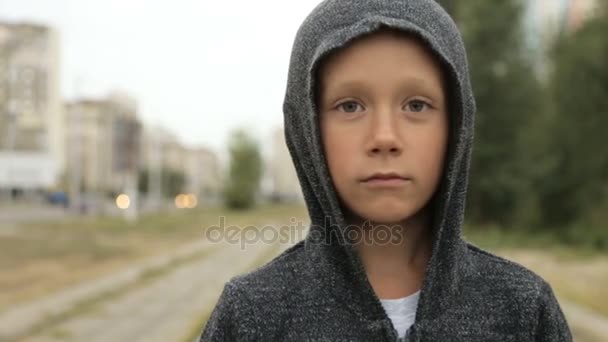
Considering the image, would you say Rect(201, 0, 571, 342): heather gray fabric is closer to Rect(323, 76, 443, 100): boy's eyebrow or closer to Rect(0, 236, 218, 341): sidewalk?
Rect(323, 76, 443, 100): boy's eyebrow

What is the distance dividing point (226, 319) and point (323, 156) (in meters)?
0.30

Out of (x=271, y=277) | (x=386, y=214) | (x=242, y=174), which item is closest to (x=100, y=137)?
(x=242, y=174)

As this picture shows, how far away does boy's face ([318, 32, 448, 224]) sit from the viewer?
1.14 metres

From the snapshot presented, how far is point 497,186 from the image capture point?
21.4 metres

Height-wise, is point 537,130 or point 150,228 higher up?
point 537,130

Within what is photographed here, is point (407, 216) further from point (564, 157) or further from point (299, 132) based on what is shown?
point (564, 157)

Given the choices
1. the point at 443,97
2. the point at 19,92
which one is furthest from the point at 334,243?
the point at 19,92


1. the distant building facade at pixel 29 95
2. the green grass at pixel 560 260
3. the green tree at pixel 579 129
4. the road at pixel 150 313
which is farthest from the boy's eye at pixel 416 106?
the green tree at pixel 579 129

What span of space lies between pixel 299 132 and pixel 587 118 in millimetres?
19698

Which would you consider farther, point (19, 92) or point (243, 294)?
point (19, 92)

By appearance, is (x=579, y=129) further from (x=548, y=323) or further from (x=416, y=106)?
(x=416, y=106)

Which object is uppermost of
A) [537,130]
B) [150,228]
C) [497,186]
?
[537,130]

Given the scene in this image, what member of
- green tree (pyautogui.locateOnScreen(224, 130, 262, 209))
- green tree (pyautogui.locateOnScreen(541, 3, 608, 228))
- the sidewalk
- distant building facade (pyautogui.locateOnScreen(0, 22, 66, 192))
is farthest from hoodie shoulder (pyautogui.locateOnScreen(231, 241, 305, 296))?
green tree (pyautogui.locateOnScreen(224, 130, 262, 209))

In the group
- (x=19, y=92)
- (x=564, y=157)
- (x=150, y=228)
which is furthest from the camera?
(x=150, y=228)
